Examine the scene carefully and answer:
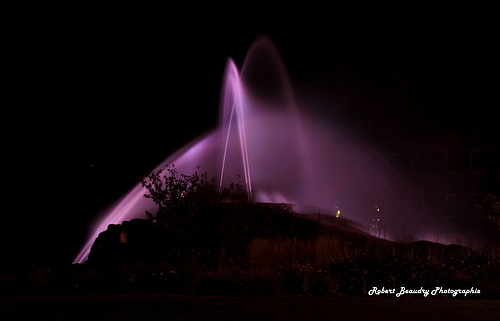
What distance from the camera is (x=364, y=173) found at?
4209cm

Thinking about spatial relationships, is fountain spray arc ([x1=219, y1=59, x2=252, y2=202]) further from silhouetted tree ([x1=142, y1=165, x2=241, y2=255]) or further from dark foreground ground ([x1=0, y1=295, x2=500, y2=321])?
dark foreground ground ([x1=0, y1=295, x2=500, y2=321])

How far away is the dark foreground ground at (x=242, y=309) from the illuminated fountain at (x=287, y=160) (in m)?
19.5

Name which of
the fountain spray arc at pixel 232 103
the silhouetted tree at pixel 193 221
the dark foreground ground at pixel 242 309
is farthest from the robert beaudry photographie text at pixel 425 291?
the fountain spray arc at pixel 232 103

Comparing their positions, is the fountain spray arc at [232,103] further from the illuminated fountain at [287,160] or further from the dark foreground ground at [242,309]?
the dark foreground ground at [242,309]

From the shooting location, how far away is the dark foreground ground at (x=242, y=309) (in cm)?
812

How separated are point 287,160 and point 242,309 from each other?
3301 cm

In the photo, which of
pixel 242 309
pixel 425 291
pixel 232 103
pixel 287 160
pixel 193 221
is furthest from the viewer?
pixel 287 160

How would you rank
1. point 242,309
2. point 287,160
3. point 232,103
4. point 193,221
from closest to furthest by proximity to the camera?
point 242,309 → point 193,221 → point 232,103 → point 287,160

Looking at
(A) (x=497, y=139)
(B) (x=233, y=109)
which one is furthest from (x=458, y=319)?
(A) (x=497, y=139)

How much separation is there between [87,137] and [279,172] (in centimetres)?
1481

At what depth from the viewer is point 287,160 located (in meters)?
41.7

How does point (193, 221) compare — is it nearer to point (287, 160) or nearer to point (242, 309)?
point (242, 309)

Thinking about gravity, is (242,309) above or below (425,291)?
below

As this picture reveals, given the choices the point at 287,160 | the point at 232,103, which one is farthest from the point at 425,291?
the point at 287,160
